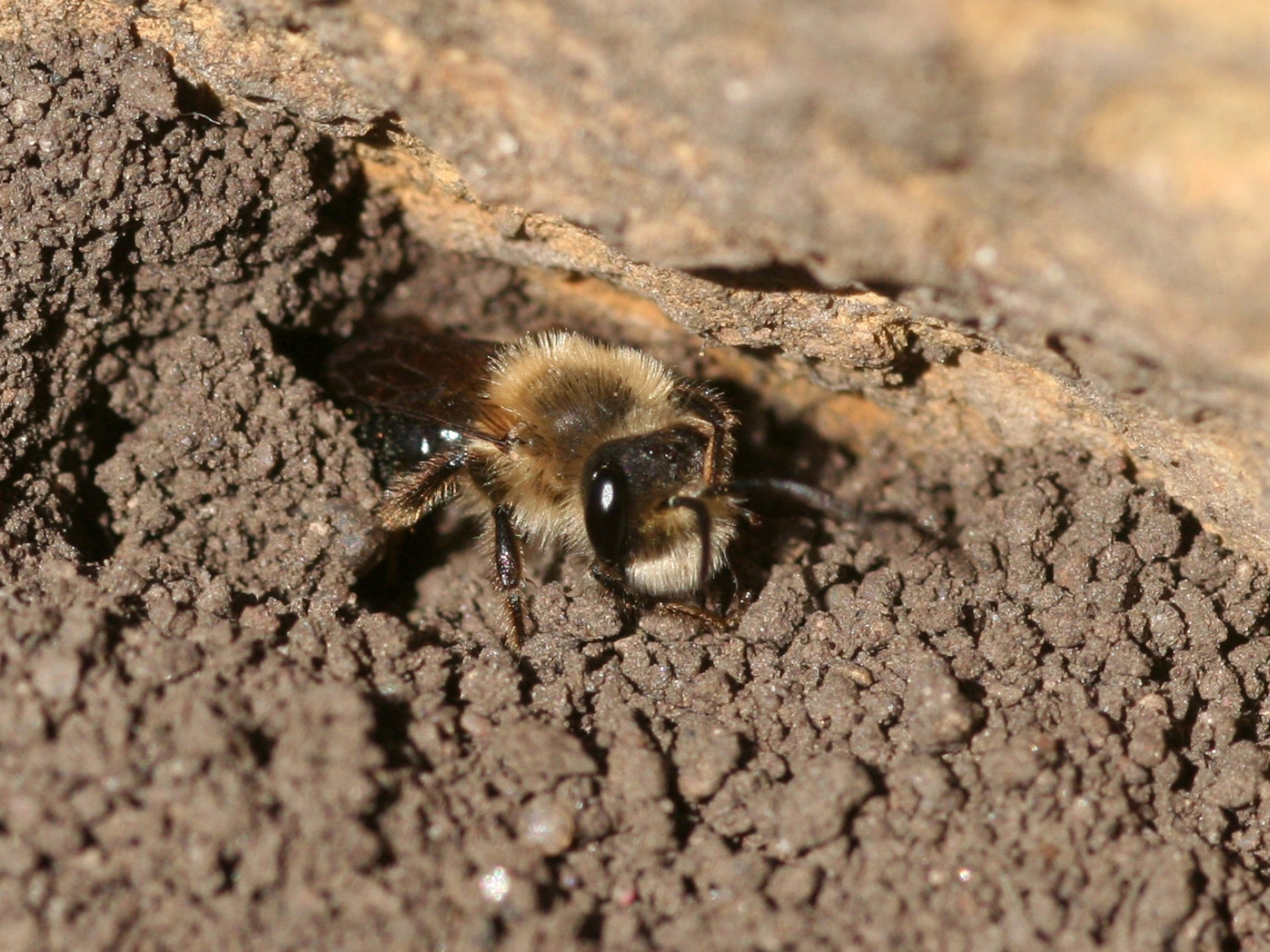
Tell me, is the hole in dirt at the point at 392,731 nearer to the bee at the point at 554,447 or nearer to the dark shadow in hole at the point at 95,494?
the bee at the point at 554,447

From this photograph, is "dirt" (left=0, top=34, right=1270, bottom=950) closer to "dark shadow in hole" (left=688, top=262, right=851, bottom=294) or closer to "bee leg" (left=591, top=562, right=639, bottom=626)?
"bee leg" (left=591, top=562, right=639, bottom=626)

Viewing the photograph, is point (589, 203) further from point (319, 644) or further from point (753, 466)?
point (753, 466)

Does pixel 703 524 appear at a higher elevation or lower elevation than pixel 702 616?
higher

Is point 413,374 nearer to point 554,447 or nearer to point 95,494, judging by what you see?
point 554,447

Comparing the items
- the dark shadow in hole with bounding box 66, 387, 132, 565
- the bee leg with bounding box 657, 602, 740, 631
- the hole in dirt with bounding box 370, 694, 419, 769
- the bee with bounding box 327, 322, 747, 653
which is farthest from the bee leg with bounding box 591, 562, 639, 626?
the dark shadow in hole with bounding box 66, 387, 132, 565

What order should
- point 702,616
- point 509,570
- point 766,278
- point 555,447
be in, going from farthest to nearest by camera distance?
point 555,447 → point 509,570 → point 702,616 → point 766,278

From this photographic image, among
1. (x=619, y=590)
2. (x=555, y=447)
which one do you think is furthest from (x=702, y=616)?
(x=555, y=447)

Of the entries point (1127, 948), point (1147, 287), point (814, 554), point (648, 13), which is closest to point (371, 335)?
point (814, 554)
